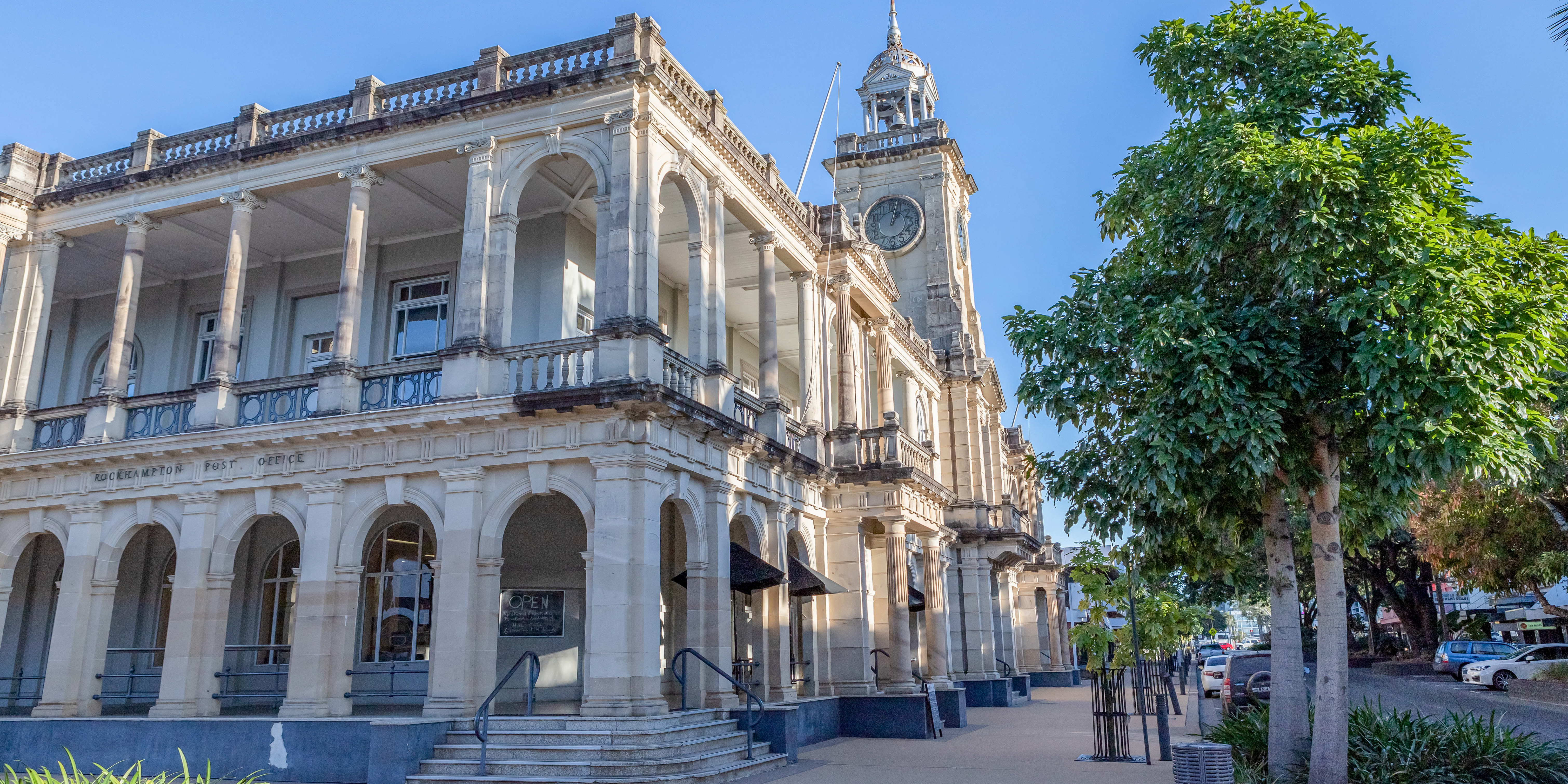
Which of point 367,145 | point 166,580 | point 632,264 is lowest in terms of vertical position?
point 166,580

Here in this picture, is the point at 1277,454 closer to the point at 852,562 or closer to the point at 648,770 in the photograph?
the point at 648,770

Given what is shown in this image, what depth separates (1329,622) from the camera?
10.9 meters

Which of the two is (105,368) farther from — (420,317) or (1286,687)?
(1286,687)

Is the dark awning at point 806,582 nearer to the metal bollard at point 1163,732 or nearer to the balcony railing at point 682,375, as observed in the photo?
the balcony railing at point 682,375

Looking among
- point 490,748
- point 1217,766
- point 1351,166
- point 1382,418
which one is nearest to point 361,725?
point 490,748

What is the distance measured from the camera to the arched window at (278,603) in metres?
20.2

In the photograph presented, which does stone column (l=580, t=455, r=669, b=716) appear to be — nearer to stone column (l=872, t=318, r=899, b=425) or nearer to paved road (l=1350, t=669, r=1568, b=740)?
stone column (l=872, t=318, r=899, b=425)

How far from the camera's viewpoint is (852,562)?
2222 cm

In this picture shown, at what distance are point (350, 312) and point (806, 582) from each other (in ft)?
30.8

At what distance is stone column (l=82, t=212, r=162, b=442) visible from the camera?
18.6 m

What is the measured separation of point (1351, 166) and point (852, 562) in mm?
13807

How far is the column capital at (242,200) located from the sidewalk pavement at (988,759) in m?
13.7

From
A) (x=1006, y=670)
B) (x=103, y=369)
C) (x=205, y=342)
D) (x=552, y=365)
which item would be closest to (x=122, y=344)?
(x=205, y=342)

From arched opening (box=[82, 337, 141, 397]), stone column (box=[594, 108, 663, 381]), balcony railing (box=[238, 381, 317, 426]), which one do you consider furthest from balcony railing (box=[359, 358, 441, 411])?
arched opening (box=[82, 337, 141, 397])
